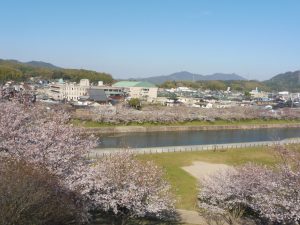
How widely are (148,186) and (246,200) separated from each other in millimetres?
4816

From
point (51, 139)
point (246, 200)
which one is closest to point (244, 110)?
point (246, 200)

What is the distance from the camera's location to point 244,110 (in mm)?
62281

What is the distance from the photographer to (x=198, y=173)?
2255 cm

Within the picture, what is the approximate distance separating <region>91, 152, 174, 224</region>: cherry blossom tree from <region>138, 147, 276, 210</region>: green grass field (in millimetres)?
4070

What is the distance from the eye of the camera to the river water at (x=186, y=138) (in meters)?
37.8

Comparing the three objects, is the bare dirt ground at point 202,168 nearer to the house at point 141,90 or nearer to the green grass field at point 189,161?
the green grass field at point 189,161

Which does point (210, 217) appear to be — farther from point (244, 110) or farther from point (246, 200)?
point (244, 110)

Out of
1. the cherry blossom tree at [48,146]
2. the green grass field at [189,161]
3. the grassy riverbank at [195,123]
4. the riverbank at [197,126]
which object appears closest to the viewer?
A: the cherry blossom tree at [48,146]

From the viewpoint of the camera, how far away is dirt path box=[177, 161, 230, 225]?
603 inches

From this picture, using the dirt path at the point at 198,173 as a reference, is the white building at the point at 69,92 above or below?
above

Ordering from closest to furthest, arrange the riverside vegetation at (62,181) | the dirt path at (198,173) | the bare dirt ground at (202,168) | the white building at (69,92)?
the riverside vegetation at (62,181)
the dirt path at (198,173)
the bare dirt ground at (202,168)
the white building at (69,92)

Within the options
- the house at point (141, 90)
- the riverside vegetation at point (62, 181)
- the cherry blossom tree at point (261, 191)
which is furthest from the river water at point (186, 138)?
the house at point (141, 90)

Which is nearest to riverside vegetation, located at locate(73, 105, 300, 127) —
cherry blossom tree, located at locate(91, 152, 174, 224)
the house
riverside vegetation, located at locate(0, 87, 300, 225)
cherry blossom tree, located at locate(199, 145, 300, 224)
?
Answer: the house

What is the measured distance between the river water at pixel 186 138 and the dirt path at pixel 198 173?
11330 millimetres
